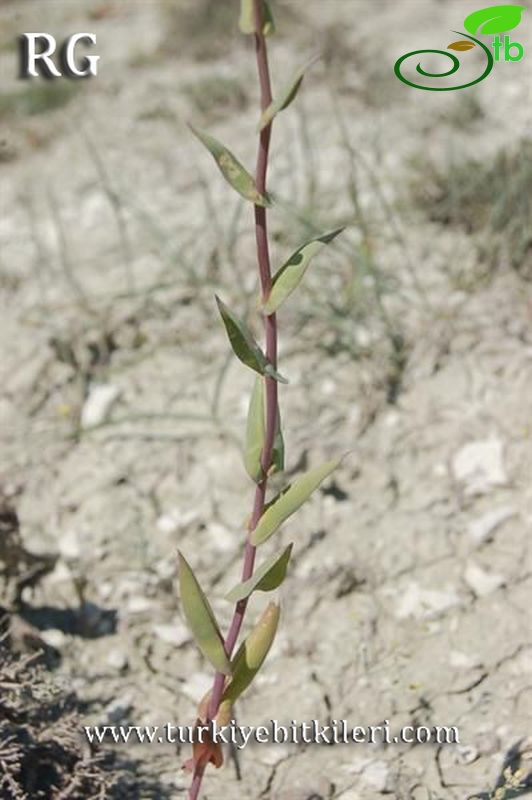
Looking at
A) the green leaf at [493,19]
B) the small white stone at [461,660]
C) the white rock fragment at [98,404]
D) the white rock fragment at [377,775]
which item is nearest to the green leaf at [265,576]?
the white rock fragment at [377,775]

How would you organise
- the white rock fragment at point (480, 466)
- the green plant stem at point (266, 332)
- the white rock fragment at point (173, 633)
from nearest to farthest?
the green plant stem at point (266, 332) → the white rock fragment at point (173, 633) → the white rock fragment at point (480, 466)

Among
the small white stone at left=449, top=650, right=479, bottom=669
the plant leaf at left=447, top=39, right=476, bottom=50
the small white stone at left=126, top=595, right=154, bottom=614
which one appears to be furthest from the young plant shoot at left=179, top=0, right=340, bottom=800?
the plant leaf at left=447, top=39, right=476, bottom=50

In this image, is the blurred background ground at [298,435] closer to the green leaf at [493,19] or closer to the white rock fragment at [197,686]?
the white rock fragment at [197,686]

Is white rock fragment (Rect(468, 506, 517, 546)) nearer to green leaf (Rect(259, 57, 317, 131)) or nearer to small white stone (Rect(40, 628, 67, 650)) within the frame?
small white stone (Rect(40, 628, 67, 650))

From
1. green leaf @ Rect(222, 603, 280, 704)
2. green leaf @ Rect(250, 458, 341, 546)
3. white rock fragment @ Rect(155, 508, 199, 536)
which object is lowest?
green leaf @ Rect(222, 603, 280, 704)

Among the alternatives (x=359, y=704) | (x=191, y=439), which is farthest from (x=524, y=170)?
(x=359, y=704)
